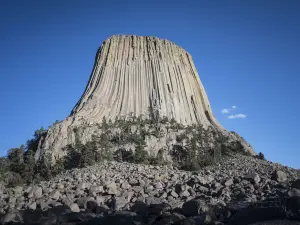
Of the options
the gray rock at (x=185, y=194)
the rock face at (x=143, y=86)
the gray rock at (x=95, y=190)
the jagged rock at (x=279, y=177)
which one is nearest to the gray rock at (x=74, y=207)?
the gray rock at (x=95, y=190)

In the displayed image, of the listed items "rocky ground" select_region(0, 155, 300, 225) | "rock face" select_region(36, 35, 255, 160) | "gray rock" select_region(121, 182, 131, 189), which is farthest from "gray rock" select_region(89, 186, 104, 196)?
"rock face" select_region(36, 35, 255, 160)

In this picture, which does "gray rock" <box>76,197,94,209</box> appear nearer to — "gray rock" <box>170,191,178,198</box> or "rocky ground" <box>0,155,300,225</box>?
"rocky ground" <box>0,155,300,225</box>

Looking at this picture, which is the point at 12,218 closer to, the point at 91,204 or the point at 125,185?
the point at 91,204

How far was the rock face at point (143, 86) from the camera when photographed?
130 feet

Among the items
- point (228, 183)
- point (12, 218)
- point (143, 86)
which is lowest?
point (12, 218)

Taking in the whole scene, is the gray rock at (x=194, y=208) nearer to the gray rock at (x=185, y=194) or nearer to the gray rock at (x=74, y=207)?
the gray rock at (x=185, y=194)

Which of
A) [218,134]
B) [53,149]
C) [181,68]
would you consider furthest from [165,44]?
[53,149]

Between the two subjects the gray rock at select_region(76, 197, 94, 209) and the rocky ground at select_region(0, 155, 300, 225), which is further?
the gray rock at select_region(76, 197, 94, 209)

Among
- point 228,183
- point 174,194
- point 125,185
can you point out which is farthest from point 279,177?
point 125,185

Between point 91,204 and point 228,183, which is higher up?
point 228,183

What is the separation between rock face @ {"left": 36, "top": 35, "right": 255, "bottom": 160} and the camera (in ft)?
130

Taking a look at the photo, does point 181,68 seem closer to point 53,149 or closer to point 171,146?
point 171,146

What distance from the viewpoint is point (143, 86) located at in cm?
4284

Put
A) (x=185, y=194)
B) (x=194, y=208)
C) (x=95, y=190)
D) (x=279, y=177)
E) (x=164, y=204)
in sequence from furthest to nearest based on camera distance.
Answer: (x=95, y=190) → (x=279, y=177) → (x=185, y=194) → (x=164, y=204) → (x=194, y=208)
